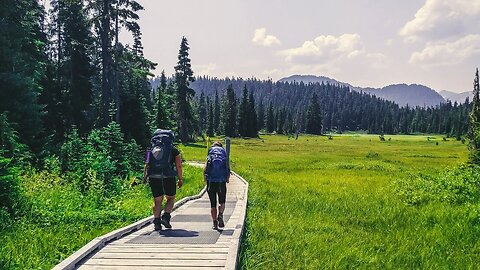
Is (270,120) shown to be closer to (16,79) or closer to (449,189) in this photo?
(16,79)

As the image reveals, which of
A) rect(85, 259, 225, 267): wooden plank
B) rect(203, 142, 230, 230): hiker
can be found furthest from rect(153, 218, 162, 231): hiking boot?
rect(85, 259, 225, 267): wooden plank

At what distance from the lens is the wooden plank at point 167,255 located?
649 cm

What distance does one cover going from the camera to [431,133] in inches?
6949

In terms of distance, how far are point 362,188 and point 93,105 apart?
2709 cm

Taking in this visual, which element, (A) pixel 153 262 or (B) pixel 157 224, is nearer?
(A) pixel 153 262

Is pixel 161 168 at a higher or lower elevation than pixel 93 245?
higher

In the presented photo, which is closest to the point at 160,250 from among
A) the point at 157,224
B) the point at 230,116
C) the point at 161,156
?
the point at 157,224

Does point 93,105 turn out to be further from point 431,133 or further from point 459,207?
point 431,133

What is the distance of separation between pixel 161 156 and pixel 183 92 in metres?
59.5

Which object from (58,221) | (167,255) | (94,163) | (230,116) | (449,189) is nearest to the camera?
(167,255)

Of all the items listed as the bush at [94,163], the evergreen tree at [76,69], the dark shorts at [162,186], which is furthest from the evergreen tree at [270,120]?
the dark shorts at [162,186]

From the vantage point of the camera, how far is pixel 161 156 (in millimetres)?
8891

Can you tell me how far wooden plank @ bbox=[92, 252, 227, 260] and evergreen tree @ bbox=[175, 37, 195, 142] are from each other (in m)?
60.9

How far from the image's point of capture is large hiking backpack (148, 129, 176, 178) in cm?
891
